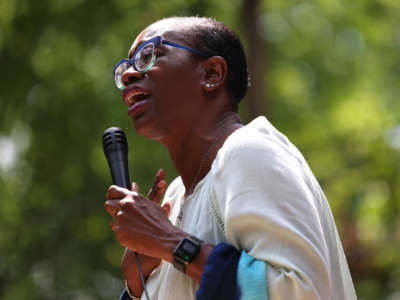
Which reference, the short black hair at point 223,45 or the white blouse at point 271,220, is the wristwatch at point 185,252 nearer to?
the white blouse at point 271,220

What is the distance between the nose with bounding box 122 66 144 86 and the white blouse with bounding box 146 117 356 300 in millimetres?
573

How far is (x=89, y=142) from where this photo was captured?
952 cm

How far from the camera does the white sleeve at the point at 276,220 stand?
2475mm

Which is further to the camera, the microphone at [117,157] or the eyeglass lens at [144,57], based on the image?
the eyeglass lens at [144,57]

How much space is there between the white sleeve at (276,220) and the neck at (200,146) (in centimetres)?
41

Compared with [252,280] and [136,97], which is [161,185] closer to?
[136,97]

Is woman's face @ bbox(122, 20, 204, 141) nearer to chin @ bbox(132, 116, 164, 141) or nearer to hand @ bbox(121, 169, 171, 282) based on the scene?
chin @ bbox(132, 116, 164, 141)

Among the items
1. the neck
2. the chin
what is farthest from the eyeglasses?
the neck

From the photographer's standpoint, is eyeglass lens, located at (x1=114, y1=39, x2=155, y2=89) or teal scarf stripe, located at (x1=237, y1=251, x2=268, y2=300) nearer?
teal scarf stripe, located at (x1=237, y1=251, x2=268, y2=300)

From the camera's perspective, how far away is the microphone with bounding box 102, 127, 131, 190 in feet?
9.92

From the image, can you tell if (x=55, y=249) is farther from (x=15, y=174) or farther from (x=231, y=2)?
(x=231, y=2)

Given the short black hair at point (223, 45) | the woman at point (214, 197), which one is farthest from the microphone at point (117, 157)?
the short black hair at point (223, 45)

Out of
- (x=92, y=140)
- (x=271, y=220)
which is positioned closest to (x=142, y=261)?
(x=271, y=220)

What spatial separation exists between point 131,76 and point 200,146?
451mm
